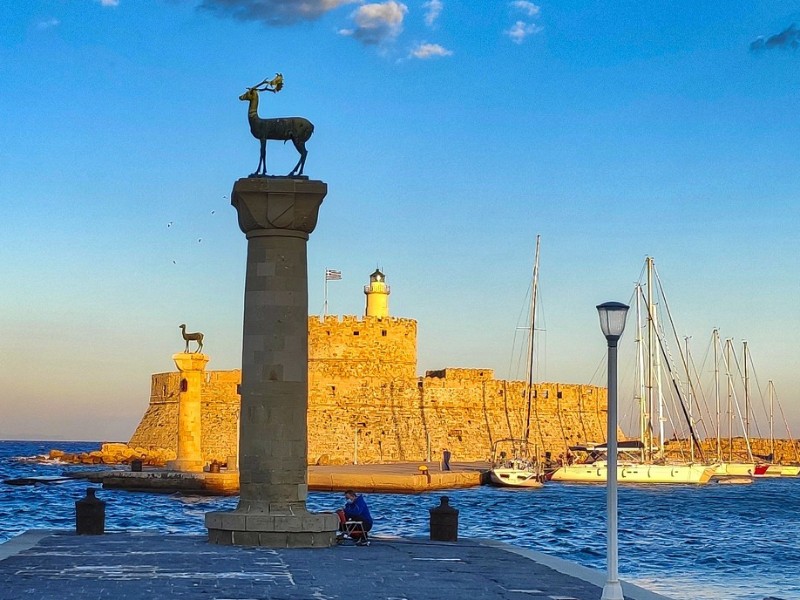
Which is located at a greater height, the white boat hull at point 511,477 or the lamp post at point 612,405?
the lamp post at point 612,405

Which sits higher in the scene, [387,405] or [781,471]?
[387,405]

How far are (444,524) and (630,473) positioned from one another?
35.3m

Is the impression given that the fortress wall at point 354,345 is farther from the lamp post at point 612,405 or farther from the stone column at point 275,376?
the lamp post at point 612,405

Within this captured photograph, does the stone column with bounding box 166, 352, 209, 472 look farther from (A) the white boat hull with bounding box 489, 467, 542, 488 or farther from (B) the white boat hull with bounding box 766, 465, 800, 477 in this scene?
(B) the white boat hull with bounding box 766, 465, 800, 477

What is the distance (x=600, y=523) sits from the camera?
29750 millimetres

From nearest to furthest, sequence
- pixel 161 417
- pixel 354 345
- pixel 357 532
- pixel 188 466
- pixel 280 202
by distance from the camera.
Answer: pixel 280 202 < pixel 357 532 < pixel 188 466 < pixel 354 345 < pixel 161 417

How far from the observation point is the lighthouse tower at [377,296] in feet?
174

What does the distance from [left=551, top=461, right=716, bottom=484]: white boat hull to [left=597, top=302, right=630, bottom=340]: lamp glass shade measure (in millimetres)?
39276

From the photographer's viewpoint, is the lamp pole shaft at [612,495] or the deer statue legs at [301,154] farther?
the deer statue legs at [301,154]

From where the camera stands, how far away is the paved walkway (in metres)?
A: 9.09

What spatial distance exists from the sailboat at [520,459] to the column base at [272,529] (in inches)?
1259

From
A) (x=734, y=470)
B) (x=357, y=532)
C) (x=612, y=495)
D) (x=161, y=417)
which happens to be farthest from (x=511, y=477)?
(x=612, y=495)

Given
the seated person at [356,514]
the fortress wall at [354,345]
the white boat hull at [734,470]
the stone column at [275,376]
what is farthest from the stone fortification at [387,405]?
the stone column at [275,376]

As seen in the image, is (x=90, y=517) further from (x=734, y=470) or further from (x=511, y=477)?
(x=734, y=470)
